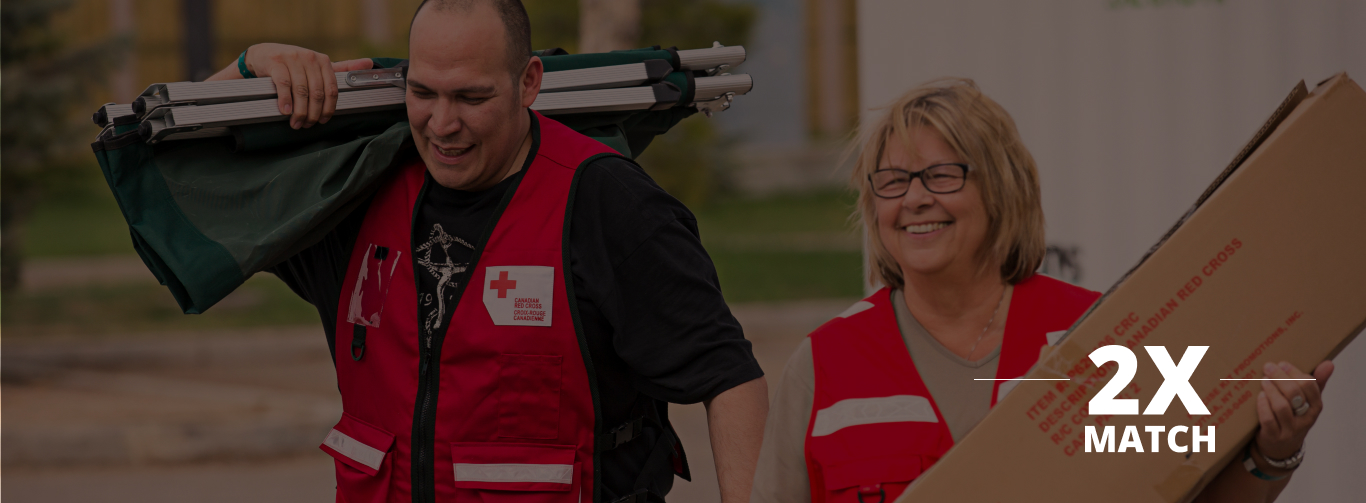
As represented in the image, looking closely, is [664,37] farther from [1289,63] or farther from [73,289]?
[1289,63]

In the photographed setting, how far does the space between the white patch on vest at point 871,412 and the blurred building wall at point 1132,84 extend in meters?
1.55

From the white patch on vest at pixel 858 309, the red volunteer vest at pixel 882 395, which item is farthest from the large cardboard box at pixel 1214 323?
the white patch on vest at pixel 858 309

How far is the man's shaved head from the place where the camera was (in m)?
2.27

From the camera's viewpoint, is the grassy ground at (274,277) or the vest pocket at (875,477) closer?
the vest pocket at (875,477)

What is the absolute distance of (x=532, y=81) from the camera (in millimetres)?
2436

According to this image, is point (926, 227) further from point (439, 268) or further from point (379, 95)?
point (379, 95)

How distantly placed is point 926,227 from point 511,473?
3.31 ft

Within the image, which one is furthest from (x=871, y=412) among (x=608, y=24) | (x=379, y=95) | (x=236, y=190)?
(x=608, y=24)

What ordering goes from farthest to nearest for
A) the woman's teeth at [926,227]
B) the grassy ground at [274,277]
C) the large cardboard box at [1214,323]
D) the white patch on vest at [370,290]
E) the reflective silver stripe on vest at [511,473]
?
the grassy ground at [274,277]
the white patch on vest at [370,290]
the reflective silver stripe on vest at [511,473]
the woman's teeth at [926,227]
the large cardboard box at [1214,323]

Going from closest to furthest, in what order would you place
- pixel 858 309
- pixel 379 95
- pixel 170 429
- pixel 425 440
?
pixel 858 309 → pixel 425 440 → pixel 379 95 → pixel 170 429

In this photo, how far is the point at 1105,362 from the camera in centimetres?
178

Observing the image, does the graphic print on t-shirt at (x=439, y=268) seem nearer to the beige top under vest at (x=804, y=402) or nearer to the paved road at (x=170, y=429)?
the beige top under vest at (x=804, y=402)

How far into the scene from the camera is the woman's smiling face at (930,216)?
2012 mm

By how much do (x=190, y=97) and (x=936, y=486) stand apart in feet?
5.48
